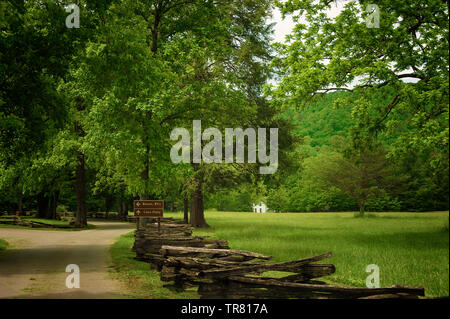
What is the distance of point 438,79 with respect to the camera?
46.2ft

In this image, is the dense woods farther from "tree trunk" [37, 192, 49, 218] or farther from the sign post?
"tree trunk" [37, 192, 49, 218]

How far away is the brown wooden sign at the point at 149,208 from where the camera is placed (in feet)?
43.0

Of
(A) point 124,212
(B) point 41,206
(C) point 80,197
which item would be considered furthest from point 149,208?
(A) point 124,212

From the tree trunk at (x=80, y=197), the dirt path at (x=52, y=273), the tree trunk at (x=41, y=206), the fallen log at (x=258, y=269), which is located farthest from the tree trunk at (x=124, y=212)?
the fallen log at (x=258, y=269)

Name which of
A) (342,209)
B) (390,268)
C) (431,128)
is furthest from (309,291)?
(342,209)

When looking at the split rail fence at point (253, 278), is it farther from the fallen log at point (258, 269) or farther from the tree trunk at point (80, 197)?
the tree trunk at point (80, 197)

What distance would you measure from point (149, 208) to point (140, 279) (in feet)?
12.1

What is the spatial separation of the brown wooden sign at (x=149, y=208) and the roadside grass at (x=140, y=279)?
68.5 inches

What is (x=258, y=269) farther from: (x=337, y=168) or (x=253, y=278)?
Answer: (x=337, y=168)

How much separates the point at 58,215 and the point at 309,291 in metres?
40.8

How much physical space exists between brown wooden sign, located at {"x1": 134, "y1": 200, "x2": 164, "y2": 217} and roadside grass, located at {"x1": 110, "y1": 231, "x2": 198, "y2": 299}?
1.74 meters

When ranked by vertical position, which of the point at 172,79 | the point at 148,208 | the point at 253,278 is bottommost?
the point at 253,278

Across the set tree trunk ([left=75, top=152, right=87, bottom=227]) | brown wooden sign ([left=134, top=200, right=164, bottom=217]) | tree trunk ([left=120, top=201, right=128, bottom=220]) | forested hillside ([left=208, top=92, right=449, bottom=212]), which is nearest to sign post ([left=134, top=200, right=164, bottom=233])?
brown wooden sign ([left=134, top=200, right=164, bottom=217])

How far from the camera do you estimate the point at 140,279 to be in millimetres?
9891
